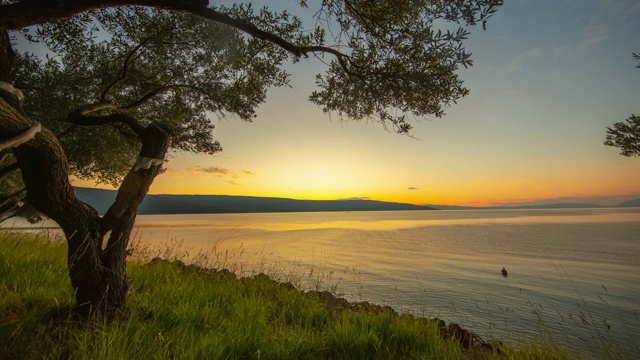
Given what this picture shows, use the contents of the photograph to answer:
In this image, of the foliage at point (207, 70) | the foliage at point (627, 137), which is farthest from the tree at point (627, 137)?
the foliage at point (207, 70)

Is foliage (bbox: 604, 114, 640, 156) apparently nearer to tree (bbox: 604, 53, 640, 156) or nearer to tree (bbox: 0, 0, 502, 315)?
tree (bbox: 604, 53, 640, 156)

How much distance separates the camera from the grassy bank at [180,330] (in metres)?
3.86

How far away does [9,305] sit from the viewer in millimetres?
4480

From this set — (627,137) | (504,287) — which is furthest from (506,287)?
(627,137)

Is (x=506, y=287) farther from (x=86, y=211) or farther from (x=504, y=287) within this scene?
(x=86, y=211)

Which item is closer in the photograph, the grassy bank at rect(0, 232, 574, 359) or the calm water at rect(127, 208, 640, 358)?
the grassy bank at rect(0, 232, 574, 359)

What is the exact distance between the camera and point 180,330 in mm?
4801

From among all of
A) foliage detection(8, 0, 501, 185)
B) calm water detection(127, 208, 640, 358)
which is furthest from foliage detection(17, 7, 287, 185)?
calm water detection(127, 208, 640, 358)

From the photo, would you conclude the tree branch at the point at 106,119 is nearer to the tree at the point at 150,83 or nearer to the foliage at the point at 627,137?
the tree at the point at 150,83

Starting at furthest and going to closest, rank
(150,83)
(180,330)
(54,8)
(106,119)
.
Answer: (150,83) < (106,119) < (180,330) < (54,8)

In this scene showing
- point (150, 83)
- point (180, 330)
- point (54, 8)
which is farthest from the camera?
point (150, 83)

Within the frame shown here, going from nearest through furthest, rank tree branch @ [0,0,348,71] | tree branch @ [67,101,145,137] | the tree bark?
tree branch @ [0,0,348,71]
the tree bark
tree branch @ [67,101,145,137]

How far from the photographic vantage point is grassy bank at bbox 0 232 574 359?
386 cm

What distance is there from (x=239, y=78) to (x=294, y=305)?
6.06m
